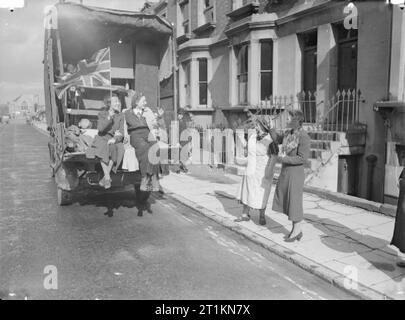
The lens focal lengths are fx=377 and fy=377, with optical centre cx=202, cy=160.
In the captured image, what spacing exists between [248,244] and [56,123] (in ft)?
15.9

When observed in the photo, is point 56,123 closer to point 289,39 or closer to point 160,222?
point 160,222

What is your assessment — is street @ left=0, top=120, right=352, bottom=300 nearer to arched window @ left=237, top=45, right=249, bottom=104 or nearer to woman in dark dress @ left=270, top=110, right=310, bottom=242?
woman in dark dress @ left=270, top=110, right=310, bottom=242

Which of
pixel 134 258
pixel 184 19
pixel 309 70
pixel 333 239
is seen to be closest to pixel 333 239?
pixel 333 239

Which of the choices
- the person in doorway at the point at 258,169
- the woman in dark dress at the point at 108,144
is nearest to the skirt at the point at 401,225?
the person in doorway at the point at 258,169

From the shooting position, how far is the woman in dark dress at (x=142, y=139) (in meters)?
6.32

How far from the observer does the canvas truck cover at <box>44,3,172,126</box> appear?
7.75 metres

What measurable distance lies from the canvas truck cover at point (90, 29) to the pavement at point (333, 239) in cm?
371

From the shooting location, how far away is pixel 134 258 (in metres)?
5.01

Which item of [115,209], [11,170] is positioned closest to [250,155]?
[115,209]

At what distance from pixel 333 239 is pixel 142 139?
3.42 m

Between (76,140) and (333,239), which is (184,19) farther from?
(333,239)

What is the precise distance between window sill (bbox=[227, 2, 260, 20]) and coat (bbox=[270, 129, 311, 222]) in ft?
32.9

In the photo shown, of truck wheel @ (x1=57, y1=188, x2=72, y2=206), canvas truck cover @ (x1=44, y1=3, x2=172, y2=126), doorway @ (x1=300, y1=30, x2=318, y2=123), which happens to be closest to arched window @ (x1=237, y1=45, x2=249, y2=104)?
doorway @ (x1=300, y1=30, x2=318, y2=123)

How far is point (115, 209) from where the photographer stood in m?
7.61
